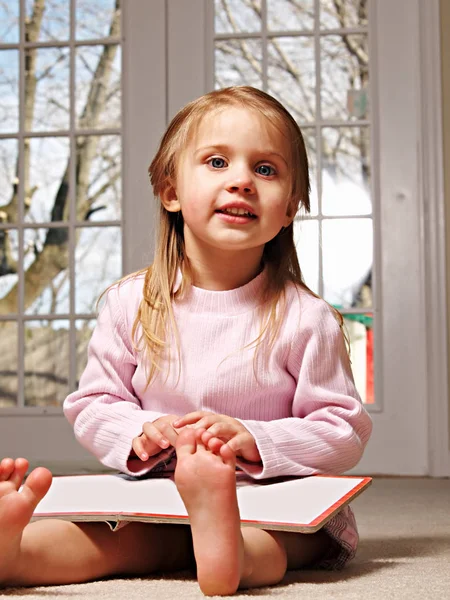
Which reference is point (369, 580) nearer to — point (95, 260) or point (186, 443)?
point (186, 443)

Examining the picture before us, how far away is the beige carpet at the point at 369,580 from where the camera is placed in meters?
0.90

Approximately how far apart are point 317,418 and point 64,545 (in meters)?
0.35

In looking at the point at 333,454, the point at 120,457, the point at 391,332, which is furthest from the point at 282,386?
the point at 391,332

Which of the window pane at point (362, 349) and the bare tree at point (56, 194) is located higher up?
the bare tree at point (56, 194)

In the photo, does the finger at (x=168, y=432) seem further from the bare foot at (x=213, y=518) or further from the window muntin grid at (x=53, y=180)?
the window muntin grid at (x=53, y=180)

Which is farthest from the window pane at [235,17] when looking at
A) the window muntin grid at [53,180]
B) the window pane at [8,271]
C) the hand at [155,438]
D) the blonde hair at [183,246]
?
the hand at [155,438]

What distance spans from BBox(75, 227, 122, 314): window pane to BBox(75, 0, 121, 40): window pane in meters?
0.66

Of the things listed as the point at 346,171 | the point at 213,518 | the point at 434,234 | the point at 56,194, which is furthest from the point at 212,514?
the point at 56,194

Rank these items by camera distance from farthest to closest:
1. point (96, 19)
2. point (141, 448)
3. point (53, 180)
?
point (53, 180), point (96, 19), point (141, 448)

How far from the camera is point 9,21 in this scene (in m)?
3.20

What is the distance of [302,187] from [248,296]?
6.9 inches

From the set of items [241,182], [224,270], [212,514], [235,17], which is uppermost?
[235,17]

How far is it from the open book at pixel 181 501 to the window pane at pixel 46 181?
221 centimetres

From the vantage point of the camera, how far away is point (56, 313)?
3125mm
